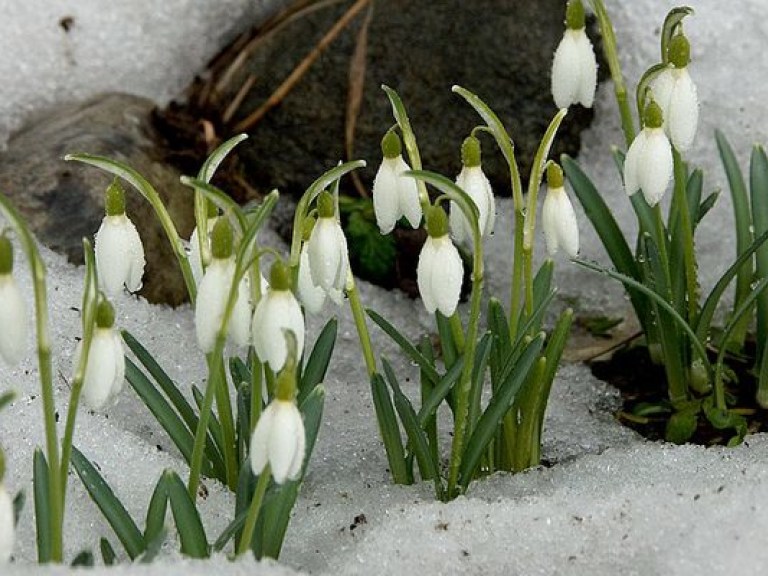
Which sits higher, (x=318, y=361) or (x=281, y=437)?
(x=281, y=437)

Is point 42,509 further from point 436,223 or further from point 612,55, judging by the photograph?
point 612,55

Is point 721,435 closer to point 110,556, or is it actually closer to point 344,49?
point 110,556

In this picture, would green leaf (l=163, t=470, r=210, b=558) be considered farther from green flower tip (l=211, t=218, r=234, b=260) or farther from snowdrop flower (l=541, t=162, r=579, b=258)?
snowdrop flower (l=541, t=162, r=579, b=258)

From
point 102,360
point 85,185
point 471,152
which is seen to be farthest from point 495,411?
point 85,185

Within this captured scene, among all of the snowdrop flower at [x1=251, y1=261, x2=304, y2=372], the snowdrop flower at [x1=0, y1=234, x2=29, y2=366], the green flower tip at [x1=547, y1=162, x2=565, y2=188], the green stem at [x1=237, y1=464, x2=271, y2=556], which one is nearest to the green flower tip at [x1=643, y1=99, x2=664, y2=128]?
the green flower tip at [x1=547, y1=162, x2=565, y2=188]

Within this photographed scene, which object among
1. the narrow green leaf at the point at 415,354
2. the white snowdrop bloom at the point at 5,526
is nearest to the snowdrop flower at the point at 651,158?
the narrow green leaf at the point at 415,354
